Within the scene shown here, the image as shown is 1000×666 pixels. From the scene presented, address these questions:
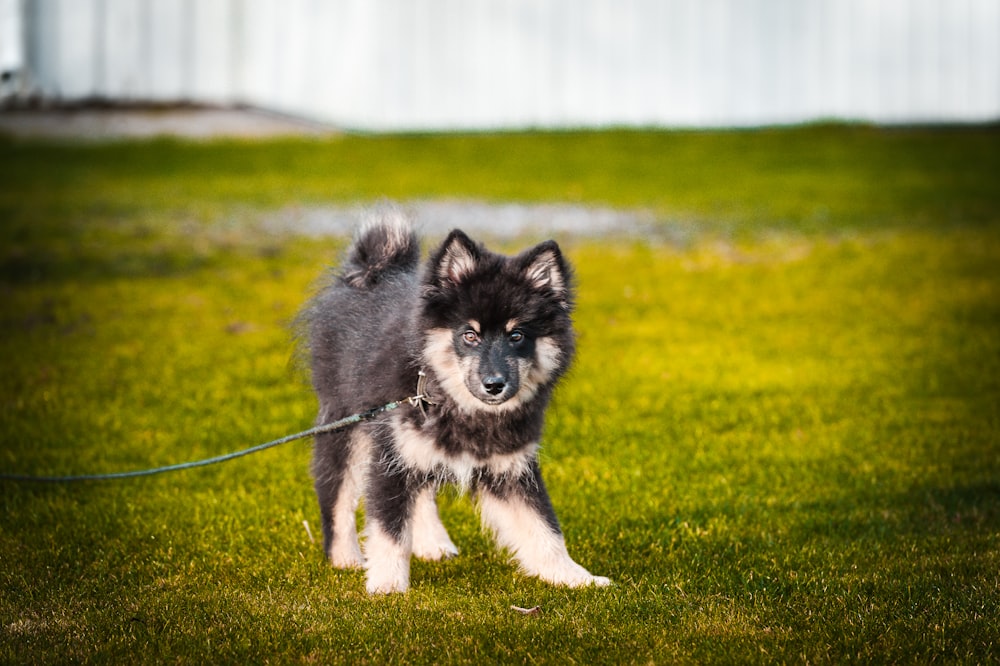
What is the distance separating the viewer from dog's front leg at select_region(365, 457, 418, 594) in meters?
6.27

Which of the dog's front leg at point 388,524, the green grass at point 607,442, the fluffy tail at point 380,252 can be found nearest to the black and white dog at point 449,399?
the dog's front leg at point 388,524

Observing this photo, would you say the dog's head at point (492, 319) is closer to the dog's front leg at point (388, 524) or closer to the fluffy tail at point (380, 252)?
the dog's front leg at point (388, 524)

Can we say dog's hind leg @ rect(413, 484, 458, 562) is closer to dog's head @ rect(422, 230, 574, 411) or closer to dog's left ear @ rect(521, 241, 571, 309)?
dog's head @ rect(422, 230, 574, 411)

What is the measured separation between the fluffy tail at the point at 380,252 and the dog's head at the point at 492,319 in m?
1.17

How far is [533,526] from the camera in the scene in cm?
641

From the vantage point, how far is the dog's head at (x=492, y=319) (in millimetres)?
5880

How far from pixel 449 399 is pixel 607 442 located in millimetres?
4073

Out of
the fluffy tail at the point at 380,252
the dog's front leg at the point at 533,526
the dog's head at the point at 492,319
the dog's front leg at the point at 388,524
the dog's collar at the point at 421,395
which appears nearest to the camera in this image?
the dog's head at the point at 492,319

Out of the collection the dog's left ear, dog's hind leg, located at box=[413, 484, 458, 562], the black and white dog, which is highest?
Result: the dog's left ear

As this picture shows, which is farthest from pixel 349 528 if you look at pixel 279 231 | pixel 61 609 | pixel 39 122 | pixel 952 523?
pixel 39 122

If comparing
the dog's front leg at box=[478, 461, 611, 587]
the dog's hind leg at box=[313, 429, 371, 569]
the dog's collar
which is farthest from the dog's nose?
the dog's hind leg at box=[313, 429, 371, 569]

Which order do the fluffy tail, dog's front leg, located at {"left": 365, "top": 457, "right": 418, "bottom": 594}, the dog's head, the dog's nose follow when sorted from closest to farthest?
1. the dog's nose
2. the dog's head
3. dog's front leg, located at {"left": 365, "top": 457, "right": 418, "bottom": 594}
4. the fluffy tail

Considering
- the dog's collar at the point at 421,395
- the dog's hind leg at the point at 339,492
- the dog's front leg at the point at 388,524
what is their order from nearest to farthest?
1. the dog's collar at the point at 421,395
2. the dog's front leg at the point at 388,524
3. the dog's hind leg at the point at 339,492

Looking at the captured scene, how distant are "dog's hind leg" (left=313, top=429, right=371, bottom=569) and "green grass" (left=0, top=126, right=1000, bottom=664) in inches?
9.1
